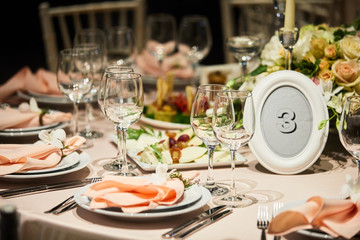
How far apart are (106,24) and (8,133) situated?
2.02m

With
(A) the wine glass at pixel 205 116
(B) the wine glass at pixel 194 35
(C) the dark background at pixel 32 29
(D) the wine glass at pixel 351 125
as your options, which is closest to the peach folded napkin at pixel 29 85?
(B) the wine glass at pixel 194 35

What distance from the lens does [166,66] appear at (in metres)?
3.04

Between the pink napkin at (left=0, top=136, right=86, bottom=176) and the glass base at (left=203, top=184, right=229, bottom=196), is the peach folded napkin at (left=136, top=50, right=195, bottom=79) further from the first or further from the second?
the glass base at (left=203, top=184, right=229, bottom=196)

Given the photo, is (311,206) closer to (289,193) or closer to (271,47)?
(289,193)

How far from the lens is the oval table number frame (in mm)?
1659

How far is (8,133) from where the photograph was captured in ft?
6.38

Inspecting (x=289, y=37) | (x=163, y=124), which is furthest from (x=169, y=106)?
(x=289, y=37)

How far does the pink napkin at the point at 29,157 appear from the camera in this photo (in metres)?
1.53

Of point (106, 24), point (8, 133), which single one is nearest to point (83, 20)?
point (106, 24)

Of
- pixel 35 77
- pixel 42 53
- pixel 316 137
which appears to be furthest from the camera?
pixel 42 53

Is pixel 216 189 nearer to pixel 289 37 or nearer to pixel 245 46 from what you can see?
pixel 289 37

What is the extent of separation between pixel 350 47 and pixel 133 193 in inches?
36.1

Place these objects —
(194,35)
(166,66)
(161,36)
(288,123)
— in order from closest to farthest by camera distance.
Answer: (288,123)
(194,35)
(161,36)
(166,66)

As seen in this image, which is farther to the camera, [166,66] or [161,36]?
[166,66]
